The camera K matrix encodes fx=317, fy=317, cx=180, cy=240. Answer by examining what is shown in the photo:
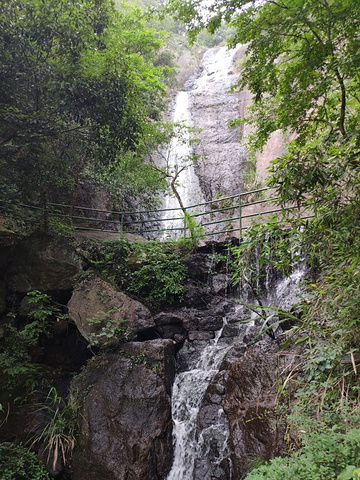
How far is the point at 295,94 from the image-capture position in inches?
164

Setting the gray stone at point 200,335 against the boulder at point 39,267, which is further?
the gray stone at point 200,335

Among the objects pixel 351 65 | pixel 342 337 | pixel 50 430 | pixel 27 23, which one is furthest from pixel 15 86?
pixel 342 337

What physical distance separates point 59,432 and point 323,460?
3963 mm

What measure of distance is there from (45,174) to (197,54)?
2380 cm

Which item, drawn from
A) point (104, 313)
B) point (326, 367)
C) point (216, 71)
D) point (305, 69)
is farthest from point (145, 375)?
point (216, 71)

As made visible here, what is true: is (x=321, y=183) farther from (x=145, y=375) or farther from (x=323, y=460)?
(x=145, y=375)

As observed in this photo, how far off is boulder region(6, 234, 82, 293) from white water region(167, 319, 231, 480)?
9.99ft

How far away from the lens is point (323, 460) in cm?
222

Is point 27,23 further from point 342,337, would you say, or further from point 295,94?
point 342,337

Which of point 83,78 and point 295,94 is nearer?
point 295,94

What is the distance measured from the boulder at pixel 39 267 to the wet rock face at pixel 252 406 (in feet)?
12.7

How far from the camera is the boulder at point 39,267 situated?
659 centimetres

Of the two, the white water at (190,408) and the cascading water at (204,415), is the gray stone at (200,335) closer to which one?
the cascading water at (204,415)

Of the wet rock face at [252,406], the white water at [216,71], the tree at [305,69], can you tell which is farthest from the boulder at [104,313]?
the white water at [216,71]
